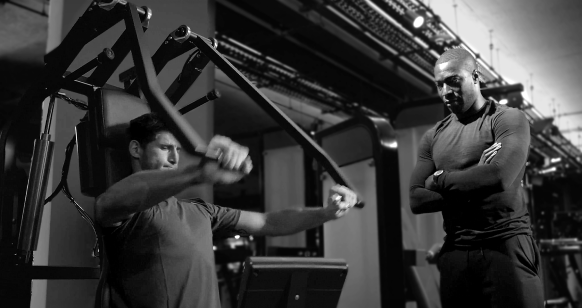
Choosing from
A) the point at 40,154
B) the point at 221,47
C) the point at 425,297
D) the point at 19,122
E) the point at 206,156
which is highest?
the point at 221,47

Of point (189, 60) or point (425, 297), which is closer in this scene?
point (189, 60)

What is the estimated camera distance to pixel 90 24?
83.0 inches

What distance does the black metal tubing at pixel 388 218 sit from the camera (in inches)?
150

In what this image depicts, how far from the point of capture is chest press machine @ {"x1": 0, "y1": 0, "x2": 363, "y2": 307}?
1913mm

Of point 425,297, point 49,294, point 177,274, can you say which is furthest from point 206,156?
point 425,297

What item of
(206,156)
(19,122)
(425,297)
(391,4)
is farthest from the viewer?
(391,4)

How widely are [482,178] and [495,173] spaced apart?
0.05 metres

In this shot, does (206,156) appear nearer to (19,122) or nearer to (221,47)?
(19,122)

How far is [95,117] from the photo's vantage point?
208 centimetres

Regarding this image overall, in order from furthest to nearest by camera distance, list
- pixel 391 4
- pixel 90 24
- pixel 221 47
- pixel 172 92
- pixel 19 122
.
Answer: pixel 221 47, pixel 391 4, pixel 172 92, pixel 19 122, pixel 90 24

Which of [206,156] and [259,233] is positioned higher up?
[206,156]

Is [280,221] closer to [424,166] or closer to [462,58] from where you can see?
[424,166]

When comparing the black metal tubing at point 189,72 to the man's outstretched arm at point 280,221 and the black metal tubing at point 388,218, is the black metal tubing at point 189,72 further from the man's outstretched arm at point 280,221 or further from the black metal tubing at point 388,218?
the black metal tubing at point 388,218

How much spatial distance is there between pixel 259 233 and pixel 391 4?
4366mm
